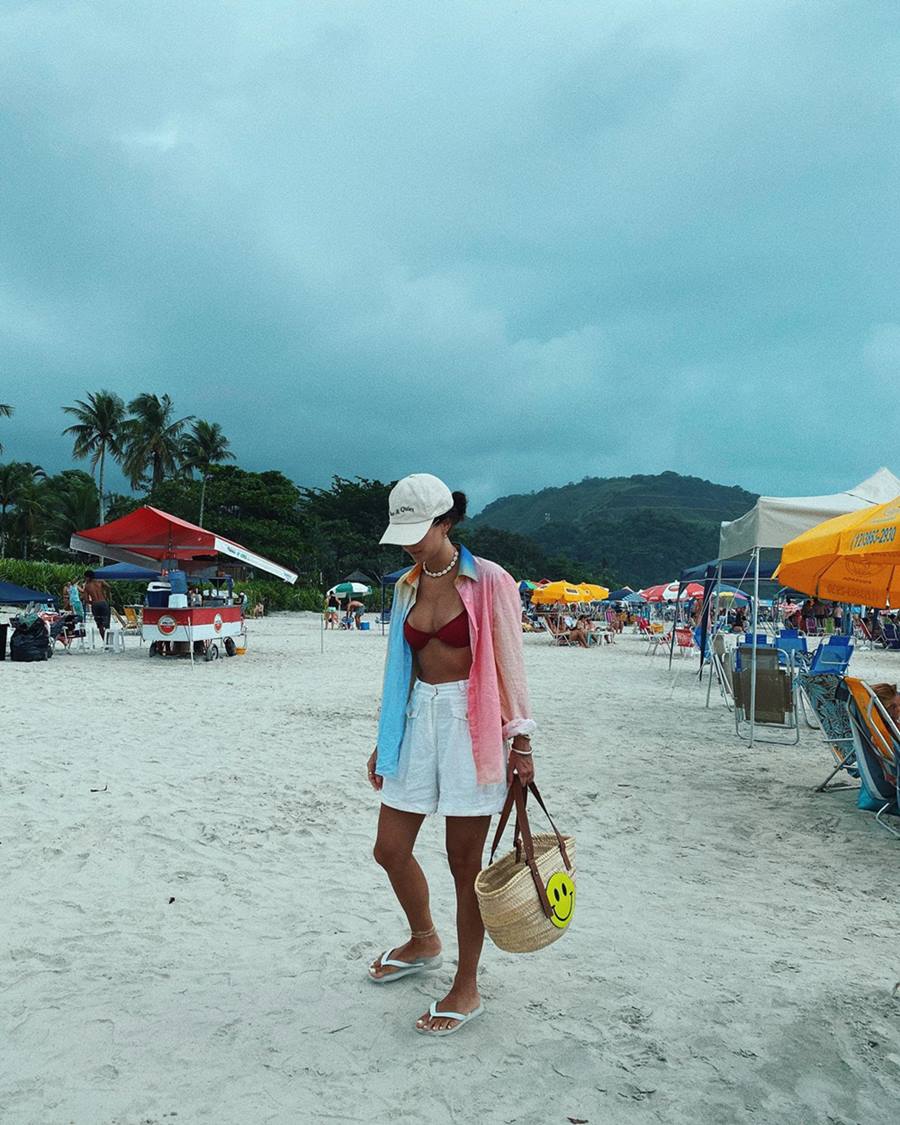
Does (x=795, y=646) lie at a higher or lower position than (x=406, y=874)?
higher

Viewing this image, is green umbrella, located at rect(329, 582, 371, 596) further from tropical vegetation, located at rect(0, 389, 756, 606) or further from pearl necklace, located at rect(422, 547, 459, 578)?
pearl necklace, located at rect(422, 547, 459, 578)

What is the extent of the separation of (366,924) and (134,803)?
88.5 inches

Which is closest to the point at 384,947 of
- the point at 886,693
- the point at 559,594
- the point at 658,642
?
the point at 886,693

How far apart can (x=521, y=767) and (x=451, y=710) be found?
0.26 m

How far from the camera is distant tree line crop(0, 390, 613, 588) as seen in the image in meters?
45.4

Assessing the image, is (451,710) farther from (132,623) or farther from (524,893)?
(132,623)

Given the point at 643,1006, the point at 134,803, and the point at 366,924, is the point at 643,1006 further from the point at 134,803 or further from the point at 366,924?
the point at 134,803

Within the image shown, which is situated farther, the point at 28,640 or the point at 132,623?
the point at 132,623

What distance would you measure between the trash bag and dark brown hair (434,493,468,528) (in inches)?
511

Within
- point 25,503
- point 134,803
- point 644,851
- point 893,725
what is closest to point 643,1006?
point 644,851

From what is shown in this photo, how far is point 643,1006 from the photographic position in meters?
2.66

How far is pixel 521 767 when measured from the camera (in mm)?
2477

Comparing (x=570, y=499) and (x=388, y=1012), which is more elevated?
(x=570, y=499)

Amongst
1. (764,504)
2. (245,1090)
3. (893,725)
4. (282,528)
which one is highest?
(282,528)
